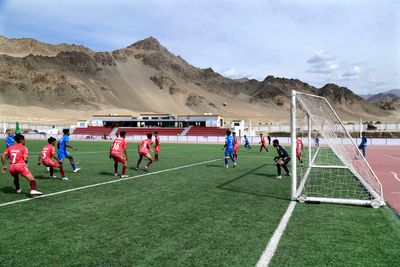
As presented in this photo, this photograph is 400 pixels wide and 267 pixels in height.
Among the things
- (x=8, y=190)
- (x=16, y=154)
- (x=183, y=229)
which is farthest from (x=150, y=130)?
(x=183, y=229)

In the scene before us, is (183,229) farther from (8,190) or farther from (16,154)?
(8,190)

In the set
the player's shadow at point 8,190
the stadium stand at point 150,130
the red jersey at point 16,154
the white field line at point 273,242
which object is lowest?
the white field line at point 273,242

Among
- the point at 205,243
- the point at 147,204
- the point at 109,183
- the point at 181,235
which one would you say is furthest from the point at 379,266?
the point at 109,183

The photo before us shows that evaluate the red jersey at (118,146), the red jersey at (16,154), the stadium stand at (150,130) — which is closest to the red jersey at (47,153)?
the red jersey at (118,146)

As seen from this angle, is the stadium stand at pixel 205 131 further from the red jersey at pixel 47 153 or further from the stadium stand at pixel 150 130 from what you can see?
the red jersey at pixel 47 153

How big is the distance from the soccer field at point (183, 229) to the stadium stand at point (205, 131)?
68.8 m

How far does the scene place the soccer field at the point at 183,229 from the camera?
566 cm

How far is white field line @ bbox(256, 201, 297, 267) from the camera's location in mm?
5535

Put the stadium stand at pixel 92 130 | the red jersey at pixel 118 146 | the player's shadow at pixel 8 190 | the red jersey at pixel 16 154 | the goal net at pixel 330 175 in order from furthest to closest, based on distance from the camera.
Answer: the stadium stand at pixel 92 130 → the red jersey at pixel 118 146 → the player's shadow at pixel 8 190 → the goal net at pixel 330 175 → the red jersey at pixel 16 154

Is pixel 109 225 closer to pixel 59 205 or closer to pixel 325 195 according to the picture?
pixel 59 205

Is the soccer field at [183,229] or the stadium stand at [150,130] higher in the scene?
the stadium stand at [150,130]

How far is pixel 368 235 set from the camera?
6.99 meters

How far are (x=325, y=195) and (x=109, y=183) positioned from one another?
23.6 ft

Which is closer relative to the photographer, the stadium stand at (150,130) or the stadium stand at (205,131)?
the stadium stand at (205,131)
